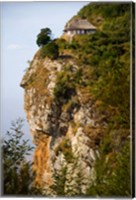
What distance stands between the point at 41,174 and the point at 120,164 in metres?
0.72

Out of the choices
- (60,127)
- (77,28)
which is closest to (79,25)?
(77,28)

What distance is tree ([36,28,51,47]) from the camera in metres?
5.77

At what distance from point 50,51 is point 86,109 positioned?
0.61 meters

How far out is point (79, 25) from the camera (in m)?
5.77

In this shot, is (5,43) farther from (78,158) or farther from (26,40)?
(78,158)

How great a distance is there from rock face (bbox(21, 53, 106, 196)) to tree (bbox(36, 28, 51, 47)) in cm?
14

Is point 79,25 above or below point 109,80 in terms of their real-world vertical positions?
above

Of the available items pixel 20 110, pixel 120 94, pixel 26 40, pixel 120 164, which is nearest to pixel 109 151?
pixel 120 164

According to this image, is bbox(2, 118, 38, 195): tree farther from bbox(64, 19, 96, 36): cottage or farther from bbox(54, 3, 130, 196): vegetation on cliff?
bbox(64, 19, 96, 36): cottage

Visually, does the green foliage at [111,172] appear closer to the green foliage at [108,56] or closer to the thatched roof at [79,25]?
the green foliage at [108,56]

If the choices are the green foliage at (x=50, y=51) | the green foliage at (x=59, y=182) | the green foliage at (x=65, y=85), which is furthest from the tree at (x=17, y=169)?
the green foliage at (x=50, y=51)

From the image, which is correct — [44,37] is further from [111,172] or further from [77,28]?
[111,172]

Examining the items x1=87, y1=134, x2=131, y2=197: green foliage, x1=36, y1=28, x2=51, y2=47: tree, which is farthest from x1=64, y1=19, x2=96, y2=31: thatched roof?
x1=87, y1=134, x2=131, y2=197: green foliage

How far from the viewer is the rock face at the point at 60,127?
577 cm
